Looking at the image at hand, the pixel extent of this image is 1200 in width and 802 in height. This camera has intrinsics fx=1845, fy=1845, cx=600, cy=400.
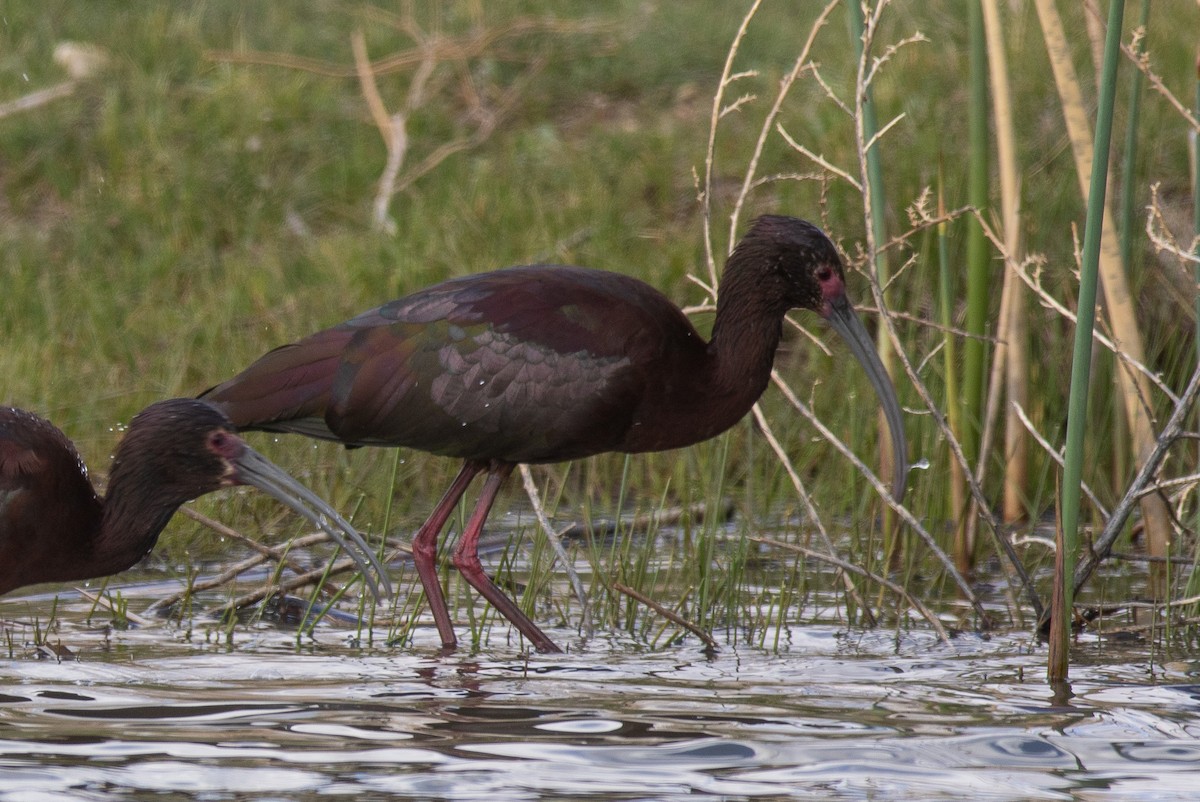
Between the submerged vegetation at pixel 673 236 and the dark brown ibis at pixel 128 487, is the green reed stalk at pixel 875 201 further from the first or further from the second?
the dark brown ibis at pixel 128 487

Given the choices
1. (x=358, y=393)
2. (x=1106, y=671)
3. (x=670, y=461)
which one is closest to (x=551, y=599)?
(x=358, y=393)

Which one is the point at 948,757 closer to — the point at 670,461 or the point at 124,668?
the point at 124,668

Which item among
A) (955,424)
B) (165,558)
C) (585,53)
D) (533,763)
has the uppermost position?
(585,53)

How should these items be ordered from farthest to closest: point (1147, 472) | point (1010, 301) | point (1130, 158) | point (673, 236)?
point (673, 236), point (1010, 301), point (1130, 158), point (1147, 472)

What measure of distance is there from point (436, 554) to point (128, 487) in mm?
1043

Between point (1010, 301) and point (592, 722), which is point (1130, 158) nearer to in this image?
point (1010, 301)

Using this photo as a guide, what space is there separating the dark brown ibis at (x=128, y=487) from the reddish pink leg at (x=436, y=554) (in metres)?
0.38

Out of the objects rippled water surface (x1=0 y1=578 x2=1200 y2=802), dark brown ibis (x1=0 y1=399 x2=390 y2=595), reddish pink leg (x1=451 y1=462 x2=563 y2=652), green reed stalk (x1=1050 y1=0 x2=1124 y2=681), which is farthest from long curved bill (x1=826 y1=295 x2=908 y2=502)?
dark brown ibis (x1=0 y1=399 x2=390 y2=595)

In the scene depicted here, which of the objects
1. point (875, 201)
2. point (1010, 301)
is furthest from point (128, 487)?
point (1010, 301)

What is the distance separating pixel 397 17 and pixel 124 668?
272 inches

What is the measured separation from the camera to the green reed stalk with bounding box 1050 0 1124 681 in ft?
12.3

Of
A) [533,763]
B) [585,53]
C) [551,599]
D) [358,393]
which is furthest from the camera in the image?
[585,53]

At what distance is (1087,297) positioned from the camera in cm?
377

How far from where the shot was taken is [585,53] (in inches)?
411
